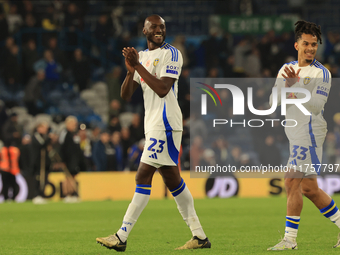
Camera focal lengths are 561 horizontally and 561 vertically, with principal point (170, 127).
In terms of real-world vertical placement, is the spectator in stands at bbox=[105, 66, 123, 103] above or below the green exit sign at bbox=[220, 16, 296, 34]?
below

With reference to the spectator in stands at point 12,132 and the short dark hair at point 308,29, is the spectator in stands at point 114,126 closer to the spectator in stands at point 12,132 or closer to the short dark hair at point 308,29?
the spectator in stands at point 12,132

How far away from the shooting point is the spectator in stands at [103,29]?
20875 millimetres

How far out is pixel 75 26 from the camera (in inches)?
825

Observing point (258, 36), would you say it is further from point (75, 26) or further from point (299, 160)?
point (299, 160)

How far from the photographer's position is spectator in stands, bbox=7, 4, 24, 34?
68.5 feet

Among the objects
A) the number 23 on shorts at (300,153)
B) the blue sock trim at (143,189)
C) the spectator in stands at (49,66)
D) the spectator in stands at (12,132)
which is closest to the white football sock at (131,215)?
the blue sock trim at (143,189)

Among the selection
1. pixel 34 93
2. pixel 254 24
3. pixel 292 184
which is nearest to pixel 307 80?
pixel 292 184

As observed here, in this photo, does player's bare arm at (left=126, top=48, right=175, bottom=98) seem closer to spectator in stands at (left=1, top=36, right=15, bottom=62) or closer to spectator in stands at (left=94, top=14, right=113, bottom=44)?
spectator in stands at (left=1, top=36, right=15, bottom=62)

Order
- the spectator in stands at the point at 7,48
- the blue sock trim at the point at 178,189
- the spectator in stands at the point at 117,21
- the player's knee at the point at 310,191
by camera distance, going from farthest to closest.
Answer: the spectator in stands at the point at 117,21 < the spectator in stands at the point at 7,48 < the player's knee at the point at 310,191 < the blue sock trim at the point at 178,189

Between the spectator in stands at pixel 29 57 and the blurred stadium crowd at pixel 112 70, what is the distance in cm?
4

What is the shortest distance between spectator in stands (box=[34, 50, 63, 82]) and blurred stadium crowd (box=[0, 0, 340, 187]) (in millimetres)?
35

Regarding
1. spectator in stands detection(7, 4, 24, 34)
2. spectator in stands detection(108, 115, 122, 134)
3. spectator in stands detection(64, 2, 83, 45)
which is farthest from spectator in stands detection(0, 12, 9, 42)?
spectator in stands detection(108, 115, 122, 134)

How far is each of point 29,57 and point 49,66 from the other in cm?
75

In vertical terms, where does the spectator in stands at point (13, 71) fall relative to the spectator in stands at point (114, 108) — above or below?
above
